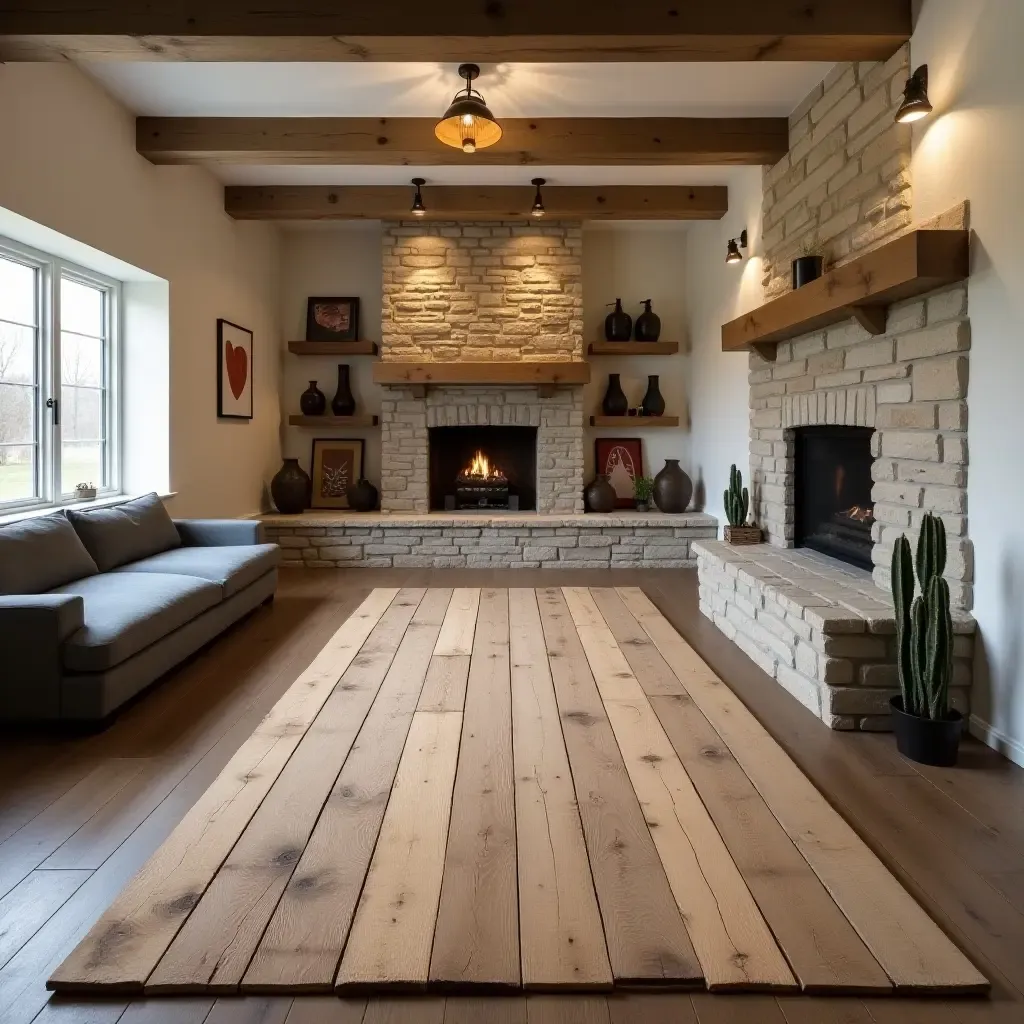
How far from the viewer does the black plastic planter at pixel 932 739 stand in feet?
8.36

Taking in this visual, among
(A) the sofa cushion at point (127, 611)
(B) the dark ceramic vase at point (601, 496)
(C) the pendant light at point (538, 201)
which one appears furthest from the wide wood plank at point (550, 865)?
(C) the pendant light at point (538, 201)

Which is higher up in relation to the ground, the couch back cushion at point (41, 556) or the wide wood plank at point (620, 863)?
the couch back cushion at point (41, 556)

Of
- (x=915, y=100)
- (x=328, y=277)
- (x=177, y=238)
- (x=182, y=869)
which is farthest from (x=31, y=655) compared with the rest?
(x=328, y=277)

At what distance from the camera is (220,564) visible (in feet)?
13.7

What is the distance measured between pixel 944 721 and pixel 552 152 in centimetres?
387

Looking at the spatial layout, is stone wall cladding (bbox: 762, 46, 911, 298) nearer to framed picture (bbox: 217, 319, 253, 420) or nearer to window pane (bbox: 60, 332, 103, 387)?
framed picture (bbox: 217, 319, 253, 420)

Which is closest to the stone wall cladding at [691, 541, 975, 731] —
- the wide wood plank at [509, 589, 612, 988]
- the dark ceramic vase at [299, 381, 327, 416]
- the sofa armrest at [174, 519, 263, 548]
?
the wide wood plank at [509, 589, 612, 988]

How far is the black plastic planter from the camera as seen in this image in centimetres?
255

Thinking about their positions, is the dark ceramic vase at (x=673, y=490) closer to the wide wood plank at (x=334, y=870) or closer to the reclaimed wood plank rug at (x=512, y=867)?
the reclaimed wood plank rug at (x=512, y=867)

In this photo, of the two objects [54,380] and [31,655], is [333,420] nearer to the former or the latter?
[54,380]

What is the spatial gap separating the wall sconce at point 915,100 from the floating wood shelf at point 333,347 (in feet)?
16.3

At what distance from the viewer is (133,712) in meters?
3.09

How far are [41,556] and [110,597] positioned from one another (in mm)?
438

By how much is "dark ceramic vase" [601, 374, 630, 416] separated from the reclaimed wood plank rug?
4350mm
